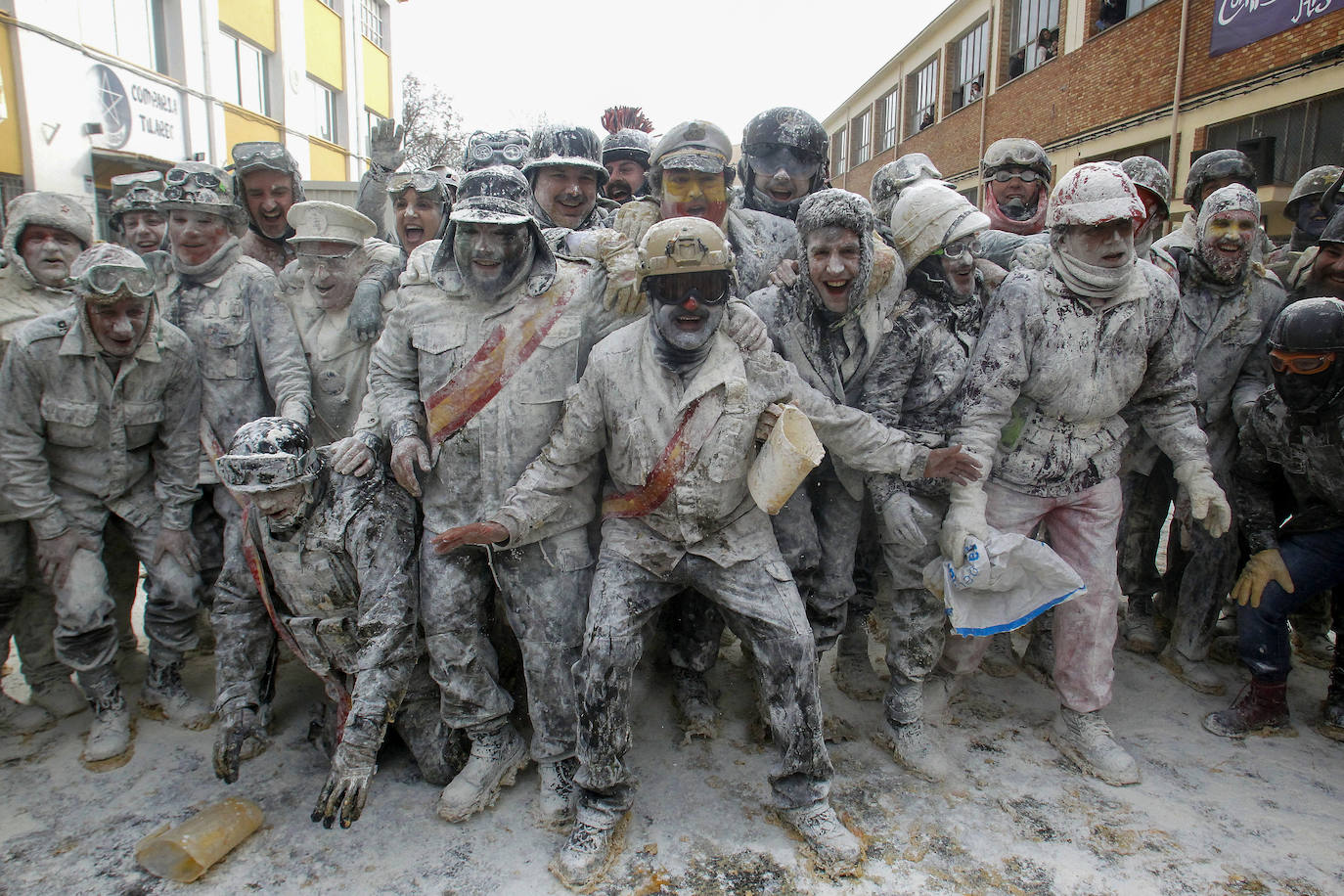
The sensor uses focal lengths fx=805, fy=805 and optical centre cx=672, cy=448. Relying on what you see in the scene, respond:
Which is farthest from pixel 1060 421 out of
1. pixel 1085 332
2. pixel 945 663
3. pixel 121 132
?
pixel 121 132

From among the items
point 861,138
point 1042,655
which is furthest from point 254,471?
point 861,138

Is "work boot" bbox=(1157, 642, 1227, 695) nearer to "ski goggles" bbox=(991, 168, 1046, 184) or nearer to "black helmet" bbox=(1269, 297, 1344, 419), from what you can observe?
"black helmet" bbox=(1269, 297, 1344, 419)

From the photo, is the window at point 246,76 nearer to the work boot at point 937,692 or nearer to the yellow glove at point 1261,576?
the work boot at point 937,692

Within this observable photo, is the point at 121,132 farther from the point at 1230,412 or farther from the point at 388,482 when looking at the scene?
the point at 1230,412

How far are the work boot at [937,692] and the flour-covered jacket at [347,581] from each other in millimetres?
2214

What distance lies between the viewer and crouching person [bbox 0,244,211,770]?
11.1 ft

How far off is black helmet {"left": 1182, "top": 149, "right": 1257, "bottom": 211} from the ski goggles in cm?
114

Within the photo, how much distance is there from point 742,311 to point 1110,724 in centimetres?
254

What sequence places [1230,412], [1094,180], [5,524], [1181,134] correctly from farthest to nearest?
1. [1181,134]
2. [1230,412]
3. [5,524]
4. [1094,180]

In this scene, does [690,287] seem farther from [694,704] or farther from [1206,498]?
[1206,498]

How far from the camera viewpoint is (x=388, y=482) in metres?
3.21

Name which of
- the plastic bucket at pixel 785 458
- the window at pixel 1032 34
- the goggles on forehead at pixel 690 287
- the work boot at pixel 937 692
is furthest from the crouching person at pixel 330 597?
the window at pixel 1032 34

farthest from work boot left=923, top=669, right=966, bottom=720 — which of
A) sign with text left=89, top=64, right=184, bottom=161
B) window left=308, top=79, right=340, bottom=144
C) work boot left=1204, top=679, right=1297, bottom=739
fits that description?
window left=308, top=79, right=340, bottom=144

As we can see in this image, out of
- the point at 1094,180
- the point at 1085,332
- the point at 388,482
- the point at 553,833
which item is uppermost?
the point at 1094,180
